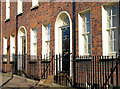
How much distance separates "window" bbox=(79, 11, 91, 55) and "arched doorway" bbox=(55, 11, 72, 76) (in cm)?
71

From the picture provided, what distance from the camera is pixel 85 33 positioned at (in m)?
11.1

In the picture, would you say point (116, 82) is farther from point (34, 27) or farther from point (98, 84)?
point (34, 27)

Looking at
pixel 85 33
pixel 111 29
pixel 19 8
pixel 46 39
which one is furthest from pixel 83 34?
pixel 19 8

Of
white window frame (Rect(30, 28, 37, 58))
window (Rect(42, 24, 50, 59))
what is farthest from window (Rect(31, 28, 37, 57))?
window (Rect(42, 24, 50, 59))

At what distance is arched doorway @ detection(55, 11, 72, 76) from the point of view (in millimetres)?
12143

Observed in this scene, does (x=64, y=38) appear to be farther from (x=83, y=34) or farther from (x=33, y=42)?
(x=33, y=42)

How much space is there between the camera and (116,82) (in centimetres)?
881

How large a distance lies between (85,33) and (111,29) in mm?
1563

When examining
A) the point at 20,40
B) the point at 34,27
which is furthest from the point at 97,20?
the point at 20,40

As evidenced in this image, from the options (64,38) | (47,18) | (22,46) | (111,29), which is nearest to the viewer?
(111,29)

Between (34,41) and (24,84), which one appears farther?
(34,41)

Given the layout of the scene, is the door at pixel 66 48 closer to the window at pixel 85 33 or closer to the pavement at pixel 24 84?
the window at pixel 85 33

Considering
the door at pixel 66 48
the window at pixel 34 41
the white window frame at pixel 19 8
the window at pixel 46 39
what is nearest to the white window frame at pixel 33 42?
the window at pixel 34 41

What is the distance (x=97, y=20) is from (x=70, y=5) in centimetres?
220
